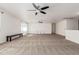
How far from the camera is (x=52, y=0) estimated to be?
15.8 ft

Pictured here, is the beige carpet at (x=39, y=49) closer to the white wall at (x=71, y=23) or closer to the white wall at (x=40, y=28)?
the white wall at (x=71, y=23)

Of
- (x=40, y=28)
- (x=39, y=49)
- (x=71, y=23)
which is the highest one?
A: (x=71, y=23)

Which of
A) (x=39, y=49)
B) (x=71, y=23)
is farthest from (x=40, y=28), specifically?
(x=39, y=49)

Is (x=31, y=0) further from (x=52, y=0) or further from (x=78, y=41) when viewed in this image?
(x=78, y=41)

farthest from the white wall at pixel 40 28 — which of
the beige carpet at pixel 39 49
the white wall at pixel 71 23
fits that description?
the beige carpet at pixel 39 49

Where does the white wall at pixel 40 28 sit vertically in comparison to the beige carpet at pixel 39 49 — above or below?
above

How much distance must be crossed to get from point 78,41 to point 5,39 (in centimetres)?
635

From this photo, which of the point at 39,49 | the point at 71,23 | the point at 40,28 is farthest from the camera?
the point at 40,28

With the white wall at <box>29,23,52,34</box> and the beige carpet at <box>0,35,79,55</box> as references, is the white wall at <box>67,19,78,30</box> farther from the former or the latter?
the white wall at <box>29,23,52,34</box>

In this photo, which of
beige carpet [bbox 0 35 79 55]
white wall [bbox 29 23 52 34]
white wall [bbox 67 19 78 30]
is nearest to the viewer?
beige carpet [bbox 0 35 79 55]

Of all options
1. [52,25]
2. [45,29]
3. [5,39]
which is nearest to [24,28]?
[45,29]

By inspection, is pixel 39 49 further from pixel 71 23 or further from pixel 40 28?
pixel 40 28

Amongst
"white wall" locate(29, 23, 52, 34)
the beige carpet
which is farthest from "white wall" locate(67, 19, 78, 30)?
"white wall" locate(29, 23, 52, 34)
